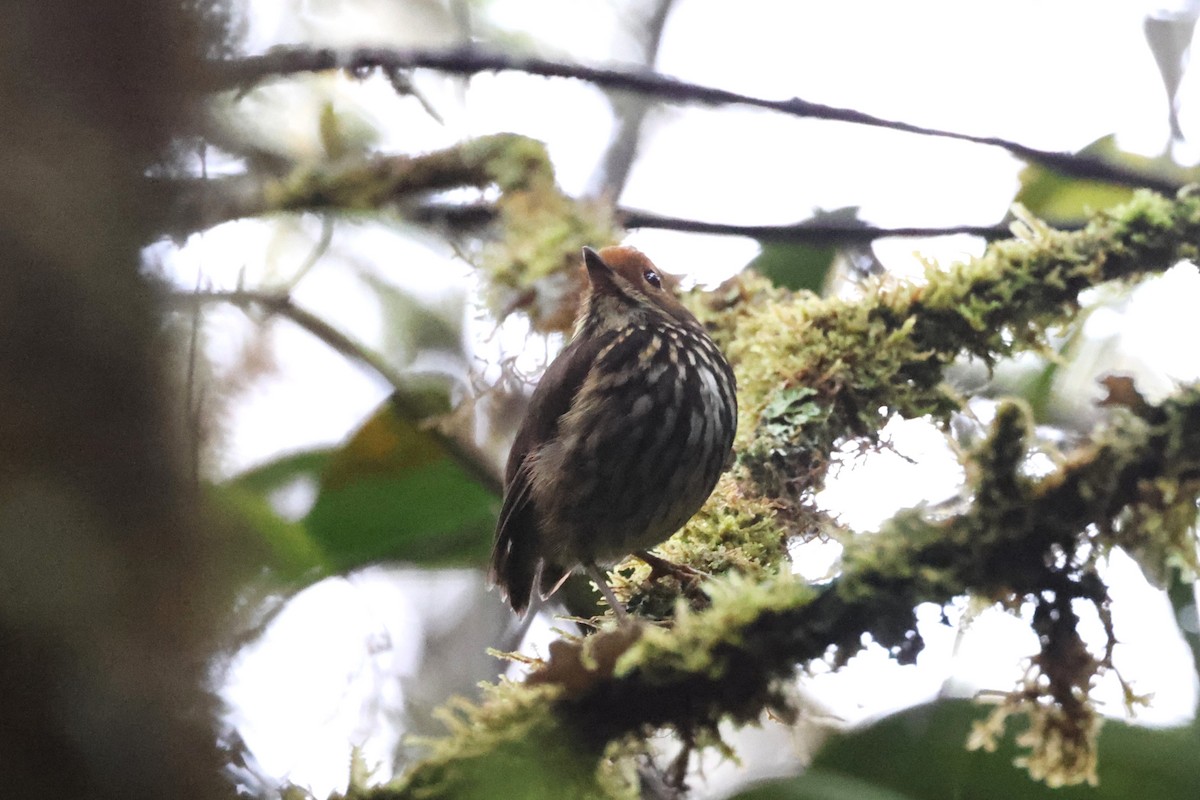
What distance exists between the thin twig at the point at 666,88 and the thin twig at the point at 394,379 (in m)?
0.76

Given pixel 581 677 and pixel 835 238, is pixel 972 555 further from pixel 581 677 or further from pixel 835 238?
pixel 835 238

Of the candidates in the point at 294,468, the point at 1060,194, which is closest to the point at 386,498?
the point at 294,468

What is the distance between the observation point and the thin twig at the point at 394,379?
3221 millimetres

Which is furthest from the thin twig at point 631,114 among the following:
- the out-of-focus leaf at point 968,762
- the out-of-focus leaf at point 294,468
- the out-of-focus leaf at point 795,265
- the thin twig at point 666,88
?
the out-of-focus leaf at point 968,762

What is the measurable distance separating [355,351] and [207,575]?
268 cm

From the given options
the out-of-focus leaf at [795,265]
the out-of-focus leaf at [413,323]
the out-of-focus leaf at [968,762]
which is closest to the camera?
the out-of-focus leaf at [968,762]

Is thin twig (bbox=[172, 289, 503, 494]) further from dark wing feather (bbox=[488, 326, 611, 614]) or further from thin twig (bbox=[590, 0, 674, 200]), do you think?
thin twig (bbox=[590, 0, 674, 200])

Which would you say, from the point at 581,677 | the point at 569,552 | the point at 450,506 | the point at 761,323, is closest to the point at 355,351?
the point at 450,506

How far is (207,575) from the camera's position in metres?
0.74

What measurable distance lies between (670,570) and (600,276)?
981 mm

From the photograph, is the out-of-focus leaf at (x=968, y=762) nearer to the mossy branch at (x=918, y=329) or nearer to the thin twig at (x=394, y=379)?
the mossy branch at (x=918, y=329)

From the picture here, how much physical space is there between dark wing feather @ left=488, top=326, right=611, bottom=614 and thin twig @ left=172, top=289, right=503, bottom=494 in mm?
397

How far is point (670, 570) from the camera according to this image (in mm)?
2438

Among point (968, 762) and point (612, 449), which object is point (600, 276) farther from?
point (968, 762)
